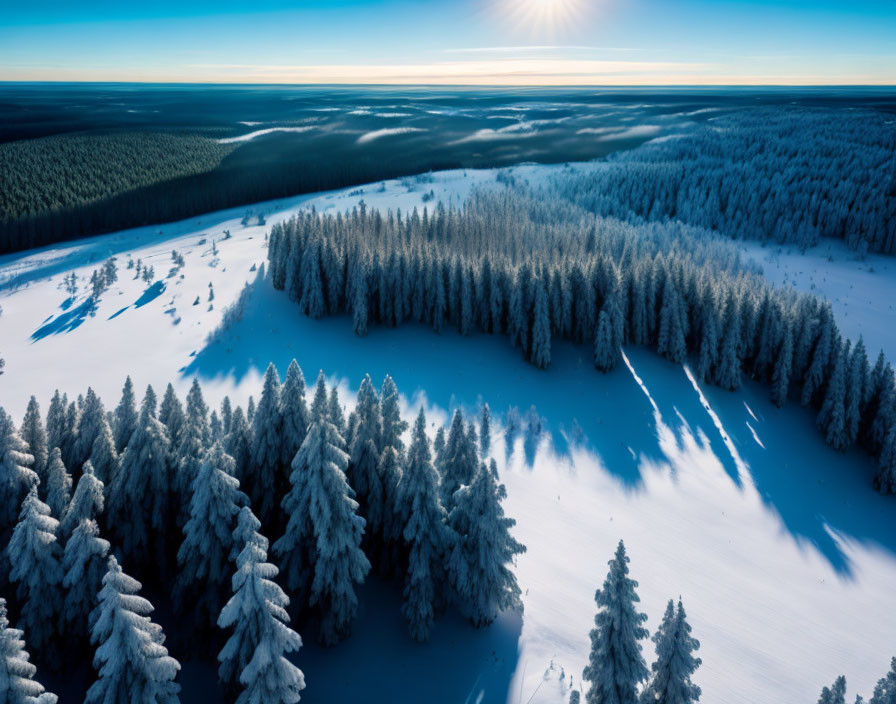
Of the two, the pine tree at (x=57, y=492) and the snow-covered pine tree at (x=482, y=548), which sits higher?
the pine tree at (x=57, y=492)

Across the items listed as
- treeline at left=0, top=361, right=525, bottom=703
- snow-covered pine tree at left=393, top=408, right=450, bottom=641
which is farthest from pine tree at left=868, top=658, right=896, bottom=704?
snow-covered pine tree at left=393, top=408, right=450, bottom=641

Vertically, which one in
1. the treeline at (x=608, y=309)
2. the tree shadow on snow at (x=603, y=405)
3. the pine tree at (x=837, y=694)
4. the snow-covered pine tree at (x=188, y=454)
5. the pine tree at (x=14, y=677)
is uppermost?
the pine tree at (x=14, y=677)

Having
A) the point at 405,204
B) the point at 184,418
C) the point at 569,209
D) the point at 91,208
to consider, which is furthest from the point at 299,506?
the point at 91,208

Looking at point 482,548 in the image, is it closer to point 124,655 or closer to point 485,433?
point 124,655

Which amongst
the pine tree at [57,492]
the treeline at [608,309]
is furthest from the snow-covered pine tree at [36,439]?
the treeline at [608,309]

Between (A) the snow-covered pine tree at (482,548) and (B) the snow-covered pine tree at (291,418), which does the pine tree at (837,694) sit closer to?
(A) the snow-covered pine tree at (482,548)

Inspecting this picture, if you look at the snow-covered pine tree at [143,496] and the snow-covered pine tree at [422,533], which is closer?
the snow-covered pine tree at [143,496]

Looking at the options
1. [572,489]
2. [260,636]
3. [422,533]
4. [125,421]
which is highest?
[125,421]

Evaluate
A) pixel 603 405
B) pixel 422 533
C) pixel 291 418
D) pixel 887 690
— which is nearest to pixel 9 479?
pixel 291 418
